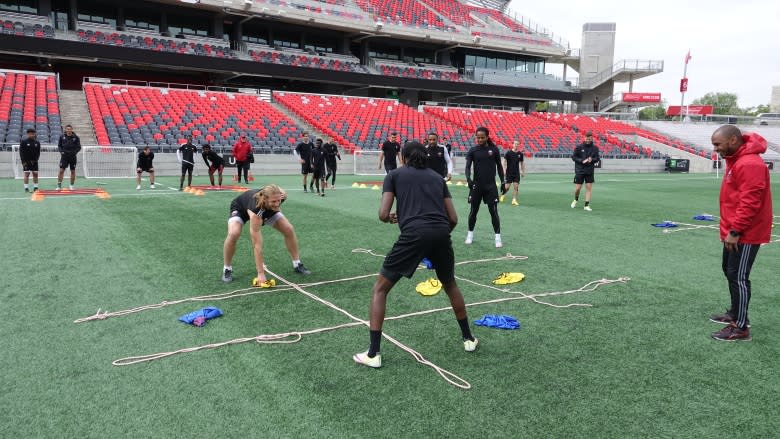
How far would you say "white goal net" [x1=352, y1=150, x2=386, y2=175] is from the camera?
88.6 feet

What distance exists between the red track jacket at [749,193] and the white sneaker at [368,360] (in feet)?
10.4

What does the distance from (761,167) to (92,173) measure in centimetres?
2186

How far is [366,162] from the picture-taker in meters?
27.3

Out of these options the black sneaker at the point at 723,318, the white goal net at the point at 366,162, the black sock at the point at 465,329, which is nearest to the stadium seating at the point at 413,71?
the white goal net at the point at 366,162

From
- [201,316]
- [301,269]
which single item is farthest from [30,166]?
[201,316]

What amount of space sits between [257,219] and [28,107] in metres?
23.3

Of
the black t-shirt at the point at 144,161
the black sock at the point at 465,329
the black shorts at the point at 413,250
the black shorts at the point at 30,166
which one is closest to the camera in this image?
the black shorts at the point at 413,250

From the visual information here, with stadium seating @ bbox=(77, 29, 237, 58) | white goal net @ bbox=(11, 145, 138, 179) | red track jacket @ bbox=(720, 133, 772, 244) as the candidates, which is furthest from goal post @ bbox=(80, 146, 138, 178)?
red track jacket @ bbox=(720, 133, 772, 244)

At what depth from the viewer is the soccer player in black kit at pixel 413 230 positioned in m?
3.91

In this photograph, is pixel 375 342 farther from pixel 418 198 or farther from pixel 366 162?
pixel 366 162

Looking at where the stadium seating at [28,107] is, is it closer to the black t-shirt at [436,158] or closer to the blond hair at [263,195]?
the black t-shirt at [436,158]

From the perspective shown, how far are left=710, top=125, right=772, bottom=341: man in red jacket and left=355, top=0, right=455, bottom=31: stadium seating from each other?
40.7 m

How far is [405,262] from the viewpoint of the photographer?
12.8 feet

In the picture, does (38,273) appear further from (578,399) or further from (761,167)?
(761,167)
